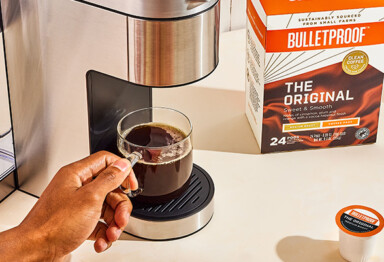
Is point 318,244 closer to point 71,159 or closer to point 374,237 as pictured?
point 374,237

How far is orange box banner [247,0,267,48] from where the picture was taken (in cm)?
125

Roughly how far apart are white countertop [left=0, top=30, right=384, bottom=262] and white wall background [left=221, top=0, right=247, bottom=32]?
0.40 meters

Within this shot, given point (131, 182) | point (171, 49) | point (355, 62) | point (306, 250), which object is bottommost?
point (306, 250)

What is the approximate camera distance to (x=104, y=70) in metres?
1.06

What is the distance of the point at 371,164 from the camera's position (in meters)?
1.33

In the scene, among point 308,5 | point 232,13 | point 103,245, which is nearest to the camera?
point 103,245

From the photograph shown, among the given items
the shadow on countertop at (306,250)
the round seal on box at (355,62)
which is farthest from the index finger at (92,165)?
the round seal on box at (355,62)

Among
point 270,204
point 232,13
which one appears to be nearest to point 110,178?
point 270,204

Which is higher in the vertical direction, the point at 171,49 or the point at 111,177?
the point at 171,49

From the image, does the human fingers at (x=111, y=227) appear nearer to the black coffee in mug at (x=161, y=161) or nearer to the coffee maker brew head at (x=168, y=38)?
the black coffee in mug at (x=161, y=161)

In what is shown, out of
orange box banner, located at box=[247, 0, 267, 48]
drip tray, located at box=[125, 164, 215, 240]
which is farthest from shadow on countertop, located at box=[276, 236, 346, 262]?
orange box banner, located at box=[247, 0, 267, 48]

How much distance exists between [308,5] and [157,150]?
362 mm

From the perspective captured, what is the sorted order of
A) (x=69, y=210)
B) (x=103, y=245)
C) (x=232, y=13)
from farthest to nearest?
1. (x=232, y=13)
2. (x=103, y=245)
3. (x=69, y=210)

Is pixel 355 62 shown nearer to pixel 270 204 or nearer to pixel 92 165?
pixel 270 204
